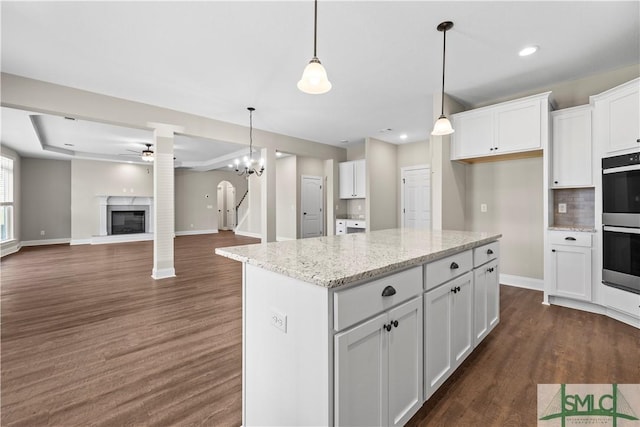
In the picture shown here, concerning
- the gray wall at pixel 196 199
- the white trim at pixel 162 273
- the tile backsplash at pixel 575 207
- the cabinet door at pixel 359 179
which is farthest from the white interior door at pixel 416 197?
the gray wall at pixel 196 199

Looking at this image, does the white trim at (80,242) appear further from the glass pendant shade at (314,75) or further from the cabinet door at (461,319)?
the cabinet door at (461,319)

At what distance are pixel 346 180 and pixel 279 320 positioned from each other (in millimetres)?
6167

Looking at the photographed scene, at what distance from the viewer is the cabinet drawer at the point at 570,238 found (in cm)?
305

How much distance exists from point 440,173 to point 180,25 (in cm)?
331

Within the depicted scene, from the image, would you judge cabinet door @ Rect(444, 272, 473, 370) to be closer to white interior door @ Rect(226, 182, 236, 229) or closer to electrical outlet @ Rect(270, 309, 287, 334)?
electrical outlet @ Rect(270, 309, 287, 334)

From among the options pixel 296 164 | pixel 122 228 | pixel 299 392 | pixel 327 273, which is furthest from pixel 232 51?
pixel 122 228

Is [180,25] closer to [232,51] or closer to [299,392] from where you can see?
[232,51]

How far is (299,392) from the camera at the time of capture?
3.78ft

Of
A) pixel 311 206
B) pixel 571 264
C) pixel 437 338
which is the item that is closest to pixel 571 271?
pixel 571 264

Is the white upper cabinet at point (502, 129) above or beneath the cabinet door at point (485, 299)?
above

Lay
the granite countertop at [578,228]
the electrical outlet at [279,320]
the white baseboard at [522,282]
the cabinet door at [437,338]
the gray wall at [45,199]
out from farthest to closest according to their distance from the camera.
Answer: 1. the gray wall at [45,199]
2. the white baseboard at [522,282]
3. the granite countertop at [578,228]
4. the cabinet door at [437,338]
5. the electrical outlet at [279,320]

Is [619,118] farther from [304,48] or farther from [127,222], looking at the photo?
[127,222]

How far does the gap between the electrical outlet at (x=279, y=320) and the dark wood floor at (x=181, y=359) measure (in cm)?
76

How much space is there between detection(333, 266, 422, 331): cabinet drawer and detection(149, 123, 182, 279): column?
4.29 m
